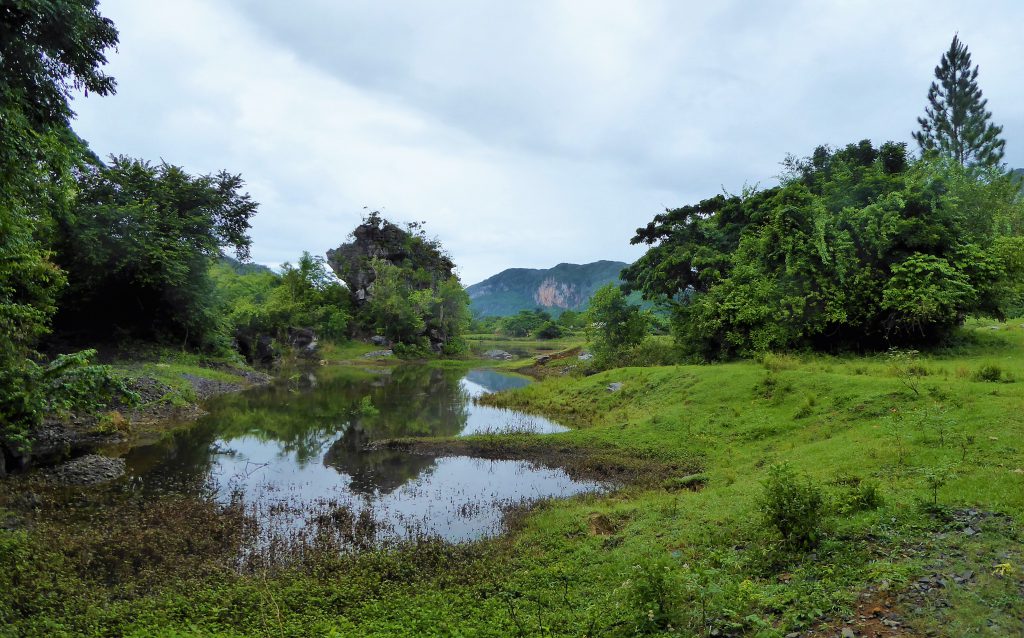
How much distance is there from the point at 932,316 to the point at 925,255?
2813 mm

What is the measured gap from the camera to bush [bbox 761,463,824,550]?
772 cm

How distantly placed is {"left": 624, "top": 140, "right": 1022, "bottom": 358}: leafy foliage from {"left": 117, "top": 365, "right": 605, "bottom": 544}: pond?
12.0 metres

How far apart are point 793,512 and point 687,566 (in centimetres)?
185

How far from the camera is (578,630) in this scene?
21.4 feet

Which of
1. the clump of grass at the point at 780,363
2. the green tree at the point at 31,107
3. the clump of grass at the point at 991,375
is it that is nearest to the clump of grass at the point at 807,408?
the clump of grass at the point at 780,363

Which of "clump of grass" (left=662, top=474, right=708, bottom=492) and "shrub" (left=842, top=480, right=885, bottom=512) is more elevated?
"shrub" (left=842, top=480, right=885, bottom=512)

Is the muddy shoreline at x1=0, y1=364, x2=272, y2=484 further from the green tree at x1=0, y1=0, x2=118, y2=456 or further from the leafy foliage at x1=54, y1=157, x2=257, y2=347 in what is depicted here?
the leafy foliage at x1=54, y1=157, x2=257, y2=347

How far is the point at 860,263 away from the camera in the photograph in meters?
23.7

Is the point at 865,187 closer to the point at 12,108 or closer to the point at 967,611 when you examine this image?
the point at 967,611

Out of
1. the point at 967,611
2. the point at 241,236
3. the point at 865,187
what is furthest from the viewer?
the point at 241,236

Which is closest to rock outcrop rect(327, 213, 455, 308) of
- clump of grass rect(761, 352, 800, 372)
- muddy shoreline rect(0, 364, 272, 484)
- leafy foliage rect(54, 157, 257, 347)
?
leafy foliage rect(54, 157, 257, 347)

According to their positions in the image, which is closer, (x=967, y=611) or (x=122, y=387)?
(x=967, y=611)

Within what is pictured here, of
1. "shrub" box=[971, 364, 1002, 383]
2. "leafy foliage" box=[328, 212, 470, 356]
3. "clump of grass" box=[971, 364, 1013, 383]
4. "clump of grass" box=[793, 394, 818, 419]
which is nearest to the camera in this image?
"clump of grass" box=[971, 364, 1013, 383]

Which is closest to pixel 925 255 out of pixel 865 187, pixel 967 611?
pixel 865 187
